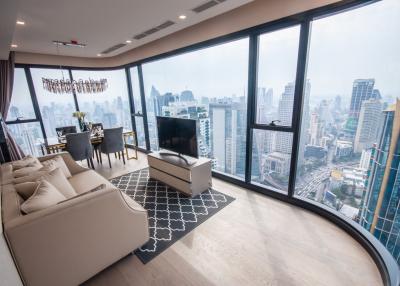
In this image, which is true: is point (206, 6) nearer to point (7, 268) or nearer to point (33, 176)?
point (33, 176)

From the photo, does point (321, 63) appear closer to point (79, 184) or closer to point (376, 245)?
point (376, 245)

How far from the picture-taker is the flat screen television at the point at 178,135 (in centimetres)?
300

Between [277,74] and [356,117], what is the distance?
3.49 ft

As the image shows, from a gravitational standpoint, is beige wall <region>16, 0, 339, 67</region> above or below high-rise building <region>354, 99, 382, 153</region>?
above

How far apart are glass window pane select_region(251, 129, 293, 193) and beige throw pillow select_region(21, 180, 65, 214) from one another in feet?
8.56

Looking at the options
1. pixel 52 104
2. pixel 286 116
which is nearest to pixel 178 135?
pixel 286 116

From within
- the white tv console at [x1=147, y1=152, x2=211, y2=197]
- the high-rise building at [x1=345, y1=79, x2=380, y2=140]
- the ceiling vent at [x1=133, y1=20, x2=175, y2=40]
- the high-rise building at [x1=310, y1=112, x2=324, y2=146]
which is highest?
the ceiling vent at [x1=133, y1=20, x2=175, y2=40]

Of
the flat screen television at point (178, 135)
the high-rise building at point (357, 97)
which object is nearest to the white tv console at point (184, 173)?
the flat screen television at point (178, 135)

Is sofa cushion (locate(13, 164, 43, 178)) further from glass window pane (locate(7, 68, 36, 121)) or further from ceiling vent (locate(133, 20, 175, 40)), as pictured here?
glass window pane (locate(7, 68, 36, 121))

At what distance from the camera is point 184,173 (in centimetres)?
295

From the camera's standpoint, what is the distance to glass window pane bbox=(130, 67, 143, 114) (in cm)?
511

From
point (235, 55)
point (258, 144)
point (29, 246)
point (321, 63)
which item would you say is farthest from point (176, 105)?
point (29, 246)

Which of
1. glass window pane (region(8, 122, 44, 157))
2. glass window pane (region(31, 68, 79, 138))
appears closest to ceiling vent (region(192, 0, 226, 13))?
glass window pane (region(31, 68, 79, 138))

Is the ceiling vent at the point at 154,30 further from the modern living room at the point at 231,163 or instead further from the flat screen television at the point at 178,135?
the flat screen television at the point at 178,135
